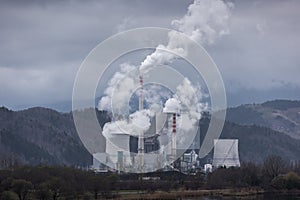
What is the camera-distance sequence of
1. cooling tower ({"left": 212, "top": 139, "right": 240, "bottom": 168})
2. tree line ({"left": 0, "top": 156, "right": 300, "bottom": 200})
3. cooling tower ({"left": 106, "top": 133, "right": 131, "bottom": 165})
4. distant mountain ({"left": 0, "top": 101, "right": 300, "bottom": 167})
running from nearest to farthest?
tree line ({"left": 0, "top": 156, "right": 300, "bottom": 200}) → cooling tower ({"left": 106, "top": 133, "right": 131, "bottom": 165}) → cooling tower ({"left": 212, "top": 139, "right": 240, "bottom": 168}) → distant mountain ({"left": 0, "top": 101, "right": 300, "bottom": 167})

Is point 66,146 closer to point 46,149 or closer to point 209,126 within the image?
point 46,149

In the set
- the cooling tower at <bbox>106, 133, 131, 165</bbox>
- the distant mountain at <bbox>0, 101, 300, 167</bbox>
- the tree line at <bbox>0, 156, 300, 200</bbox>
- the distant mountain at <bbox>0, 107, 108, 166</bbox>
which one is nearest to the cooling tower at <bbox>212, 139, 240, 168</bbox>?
the cooling tower at <bbox>106, 133, 131, 165</bbox>

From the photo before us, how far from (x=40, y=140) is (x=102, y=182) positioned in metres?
65.6

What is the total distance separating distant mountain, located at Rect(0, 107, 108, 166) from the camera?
96.0m

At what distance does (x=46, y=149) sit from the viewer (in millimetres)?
103812

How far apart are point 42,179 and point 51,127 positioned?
76656 millimetres

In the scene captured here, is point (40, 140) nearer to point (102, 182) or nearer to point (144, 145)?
point (144, 145)

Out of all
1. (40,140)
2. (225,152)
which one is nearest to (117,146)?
(225,152)

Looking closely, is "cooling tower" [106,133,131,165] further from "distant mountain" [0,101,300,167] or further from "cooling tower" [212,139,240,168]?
"cooling tower" [212,139,240,168]

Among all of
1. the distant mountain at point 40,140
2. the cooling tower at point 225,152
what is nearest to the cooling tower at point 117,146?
the cooling tower at point 225,152

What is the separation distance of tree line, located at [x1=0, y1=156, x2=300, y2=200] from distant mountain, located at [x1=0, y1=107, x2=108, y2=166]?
1327 inches

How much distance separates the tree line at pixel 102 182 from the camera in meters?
36.1

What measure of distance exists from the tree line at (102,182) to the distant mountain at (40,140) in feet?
111

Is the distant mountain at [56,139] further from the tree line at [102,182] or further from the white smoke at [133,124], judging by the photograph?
the tree line at [102,182]
